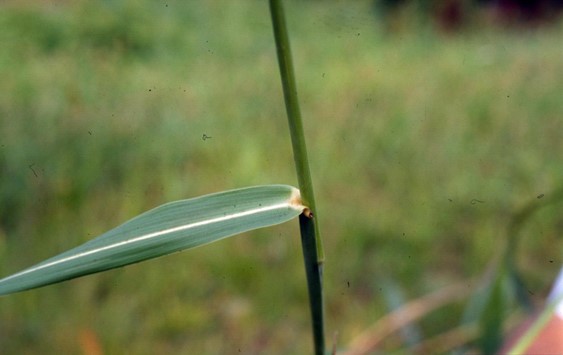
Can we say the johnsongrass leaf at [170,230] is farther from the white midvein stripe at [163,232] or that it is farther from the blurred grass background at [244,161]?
the blurred grass background at [244,161]

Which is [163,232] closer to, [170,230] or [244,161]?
[170,230]

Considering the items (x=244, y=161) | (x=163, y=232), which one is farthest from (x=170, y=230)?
(x=244, y=161)

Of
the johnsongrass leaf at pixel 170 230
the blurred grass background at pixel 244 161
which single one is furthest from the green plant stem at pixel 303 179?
the blurred grass background at pixel 244 161

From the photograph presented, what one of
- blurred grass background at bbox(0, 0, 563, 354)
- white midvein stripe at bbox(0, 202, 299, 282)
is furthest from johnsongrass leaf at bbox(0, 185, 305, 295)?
blurred grass background at bbox(0, 0, 563, 354)

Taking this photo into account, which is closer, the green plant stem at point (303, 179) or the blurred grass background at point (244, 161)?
the green plant stem at point (303, 179)

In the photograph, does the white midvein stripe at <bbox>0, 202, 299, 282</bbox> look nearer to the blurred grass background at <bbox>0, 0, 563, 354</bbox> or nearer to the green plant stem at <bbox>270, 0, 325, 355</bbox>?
the green plant stem at <bbox>270, 0, 325, 355</bbox>

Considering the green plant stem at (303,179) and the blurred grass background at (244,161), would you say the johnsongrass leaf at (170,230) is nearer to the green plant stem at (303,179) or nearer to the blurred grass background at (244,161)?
the green plant stem at (303,179)
